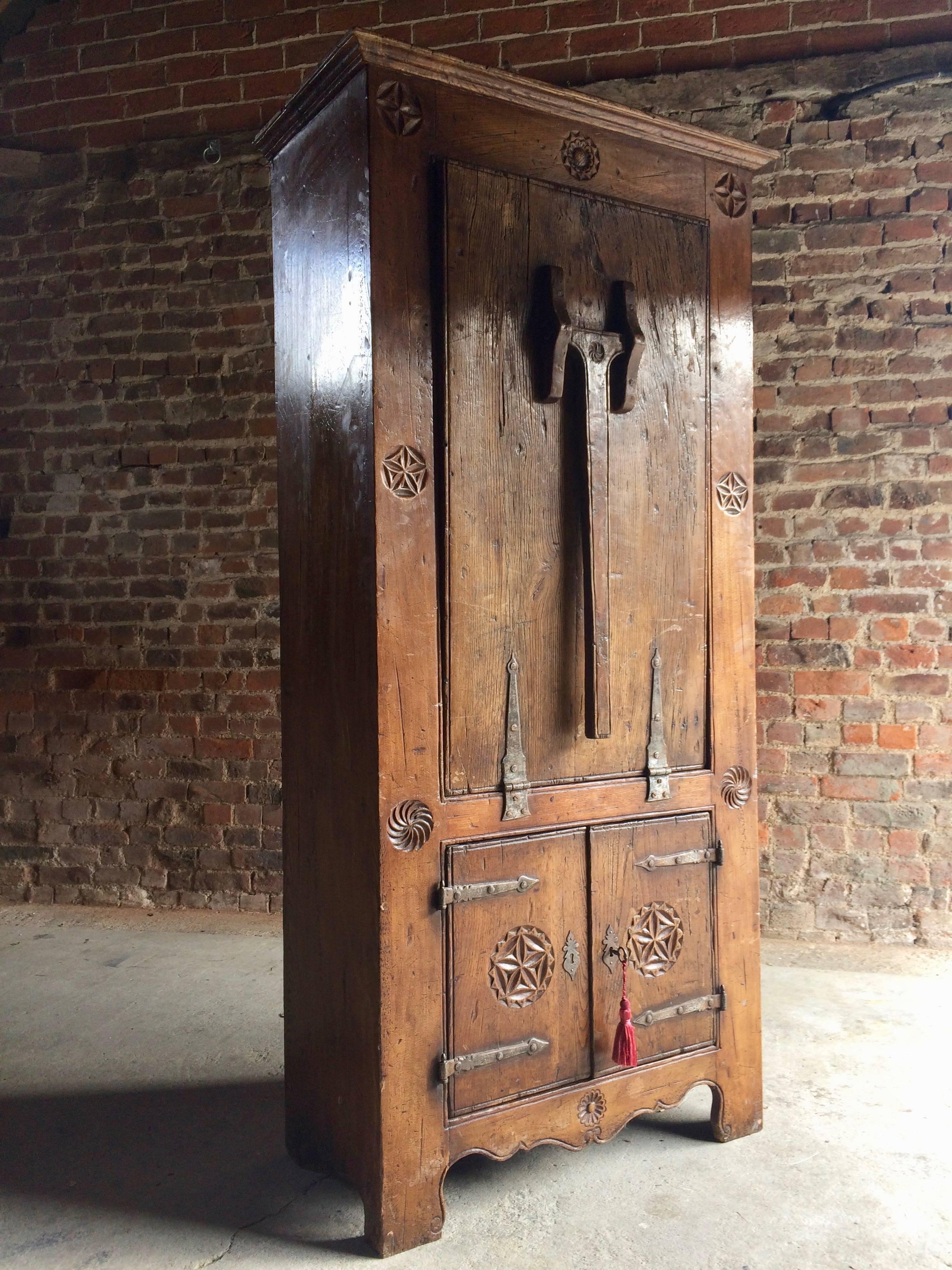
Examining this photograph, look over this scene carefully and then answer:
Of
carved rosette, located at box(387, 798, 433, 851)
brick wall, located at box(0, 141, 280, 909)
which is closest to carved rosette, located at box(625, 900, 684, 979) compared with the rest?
carved rosette, located at box(387, 798, 433, 851)

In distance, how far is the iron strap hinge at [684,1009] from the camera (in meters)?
2.09

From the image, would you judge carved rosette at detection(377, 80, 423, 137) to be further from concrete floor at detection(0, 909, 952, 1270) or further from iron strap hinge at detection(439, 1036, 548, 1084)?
concrete floor at detection(0, 909, 952, 1270)

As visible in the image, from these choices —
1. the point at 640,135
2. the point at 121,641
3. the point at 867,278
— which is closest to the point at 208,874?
the point at 121,641

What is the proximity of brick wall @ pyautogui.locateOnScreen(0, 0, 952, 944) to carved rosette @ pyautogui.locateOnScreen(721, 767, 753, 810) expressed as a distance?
1.37 metres

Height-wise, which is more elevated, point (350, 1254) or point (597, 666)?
point (597, 666)

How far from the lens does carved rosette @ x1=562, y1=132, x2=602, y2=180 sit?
6.55 feet

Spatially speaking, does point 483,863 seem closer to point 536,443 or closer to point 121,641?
point 536,443

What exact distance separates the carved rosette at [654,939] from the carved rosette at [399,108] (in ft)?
5.39

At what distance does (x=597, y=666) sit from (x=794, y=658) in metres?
1.74

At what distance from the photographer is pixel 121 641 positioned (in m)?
4.02

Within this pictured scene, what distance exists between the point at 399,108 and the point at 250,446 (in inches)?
87.9

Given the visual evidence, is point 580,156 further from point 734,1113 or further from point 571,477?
point 734,1113

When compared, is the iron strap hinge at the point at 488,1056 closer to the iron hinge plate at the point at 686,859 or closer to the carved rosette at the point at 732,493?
the iron hinge plate at the point at 686,859

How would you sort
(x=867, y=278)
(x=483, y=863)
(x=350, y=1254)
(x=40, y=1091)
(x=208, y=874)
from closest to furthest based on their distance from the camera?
(x=350, y=1254) < (x=483, y=863) < (x=40, y=1091) < (x=867, y=278) < (x=208, y=874)
